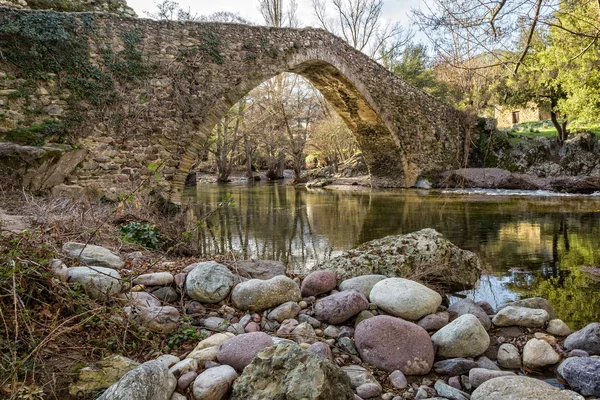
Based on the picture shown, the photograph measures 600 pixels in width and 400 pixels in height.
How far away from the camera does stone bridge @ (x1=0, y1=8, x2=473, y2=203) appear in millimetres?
7590

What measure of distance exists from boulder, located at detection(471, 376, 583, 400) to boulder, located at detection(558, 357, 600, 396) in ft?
0.83

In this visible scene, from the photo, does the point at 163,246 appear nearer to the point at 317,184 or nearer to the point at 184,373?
the point at 184,373

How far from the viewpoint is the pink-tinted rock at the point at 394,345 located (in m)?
2.30

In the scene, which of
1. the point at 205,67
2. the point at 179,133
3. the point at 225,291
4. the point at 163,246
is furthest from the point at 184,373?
the point at 205,67

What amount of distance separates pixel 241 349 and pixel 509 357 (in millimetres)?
1673

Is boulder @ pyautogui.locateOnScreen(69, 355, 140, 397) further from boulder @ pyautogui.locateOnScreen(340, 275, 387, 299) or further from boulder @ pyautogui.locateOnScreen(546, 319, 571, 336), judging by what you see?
boulder @ pyautogui.locateOnScreen(546, 319, 571, 336)

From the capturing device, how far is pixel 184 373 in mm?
1976

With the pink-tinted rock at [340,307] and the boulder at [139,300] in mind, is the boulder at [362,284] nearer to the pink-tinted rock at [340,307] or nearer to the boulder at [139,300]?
the pink-tinted rock at [340,307]

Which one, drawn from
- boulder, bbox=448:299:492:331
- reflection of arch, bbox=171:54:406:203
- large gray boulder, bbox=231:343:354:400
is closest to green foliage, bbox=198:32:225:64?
reflection of arch, bbox=171:54:406:203

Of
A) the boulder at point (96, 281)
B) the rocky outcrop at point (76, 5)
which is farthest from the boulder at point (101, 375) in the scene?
the rocky outcrop at point (76, 5)

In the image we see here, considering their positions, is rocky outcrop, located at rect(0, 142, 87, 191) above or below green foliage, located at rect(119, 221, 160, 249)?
above

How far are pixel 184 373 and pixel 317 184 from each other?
1674 cm

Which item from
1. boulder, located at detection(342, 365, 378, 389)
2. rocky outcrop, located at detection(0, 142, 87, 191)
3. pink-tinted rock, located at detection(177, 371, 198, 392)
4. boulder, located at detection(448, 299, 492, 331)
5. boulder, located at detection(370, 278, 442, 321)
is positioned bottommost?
boulder, located at detection(342, 365, 378, 389)

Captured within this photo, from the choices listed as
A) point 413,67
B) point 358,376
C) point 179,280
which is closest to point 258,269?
point 179,280
